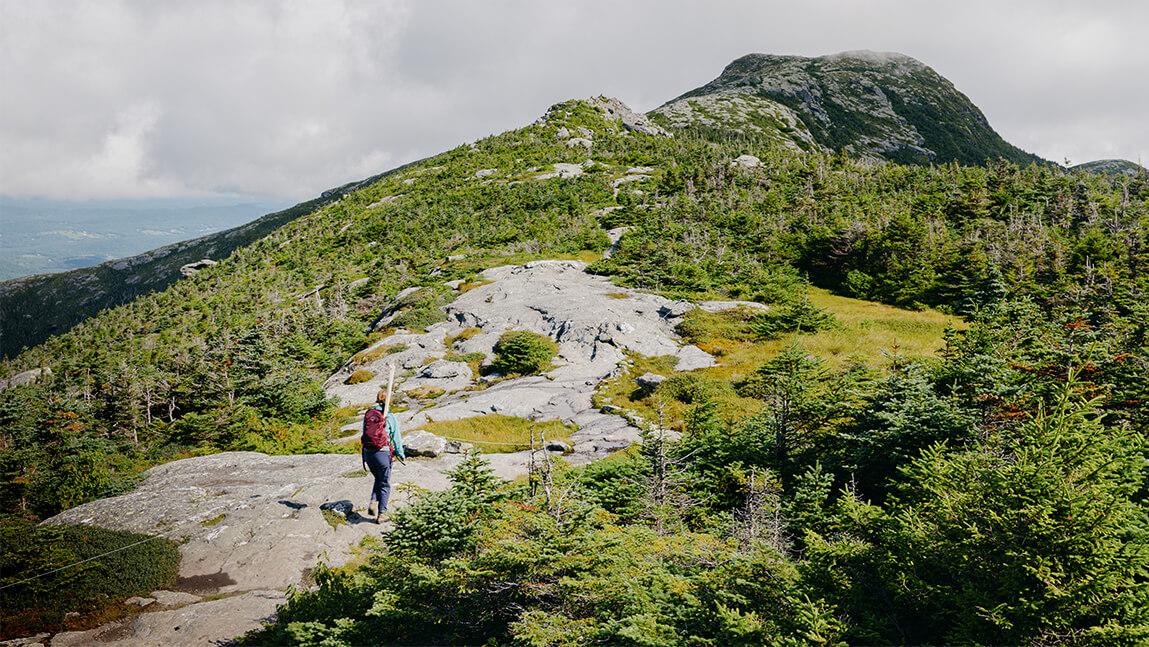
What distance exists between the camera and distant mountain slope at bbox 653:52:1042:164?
13088cm

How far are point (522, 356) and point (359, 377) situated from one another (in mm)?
9515

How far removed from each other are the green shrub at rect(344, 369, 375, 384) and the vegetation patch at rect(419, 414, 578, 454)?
9.97 meters

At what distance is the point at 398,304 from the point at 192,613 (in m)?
34.8

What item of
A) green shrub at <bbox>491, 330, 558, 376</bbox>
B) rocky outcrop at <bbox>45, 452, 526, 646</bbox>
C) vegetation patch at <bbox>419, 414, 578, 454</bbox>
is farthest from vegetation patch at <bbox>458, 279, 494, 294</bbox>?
rocky outcrop at <bbox>45, 452, 526, 646</bbox>

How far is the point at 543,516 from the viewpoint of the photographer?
7891 mm

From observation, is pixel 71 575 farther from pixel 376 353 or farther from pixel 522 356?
pixel 376 353

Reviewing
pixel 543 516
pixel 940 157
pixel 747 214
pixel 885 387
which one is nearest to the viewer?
pixel 543 516

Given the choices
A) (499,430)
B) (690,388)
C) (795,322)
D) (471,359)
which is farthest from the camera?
(471,359)

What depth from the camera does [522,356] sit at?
30.2 m

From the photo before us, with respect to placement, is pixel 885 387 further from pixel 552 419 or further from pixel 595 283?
pixel 595 283

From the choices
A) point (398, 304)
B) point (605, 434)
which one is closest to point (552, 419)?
point (605, 434)

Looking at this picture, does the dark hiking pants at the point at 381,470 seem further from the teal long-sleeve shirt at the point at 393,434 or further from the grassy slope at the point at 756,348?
the grassy slope at the point at 756,348

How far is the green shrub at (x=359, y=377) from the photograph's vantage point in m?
30.4

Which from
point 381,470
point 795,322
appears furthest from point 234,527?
point 795,322
